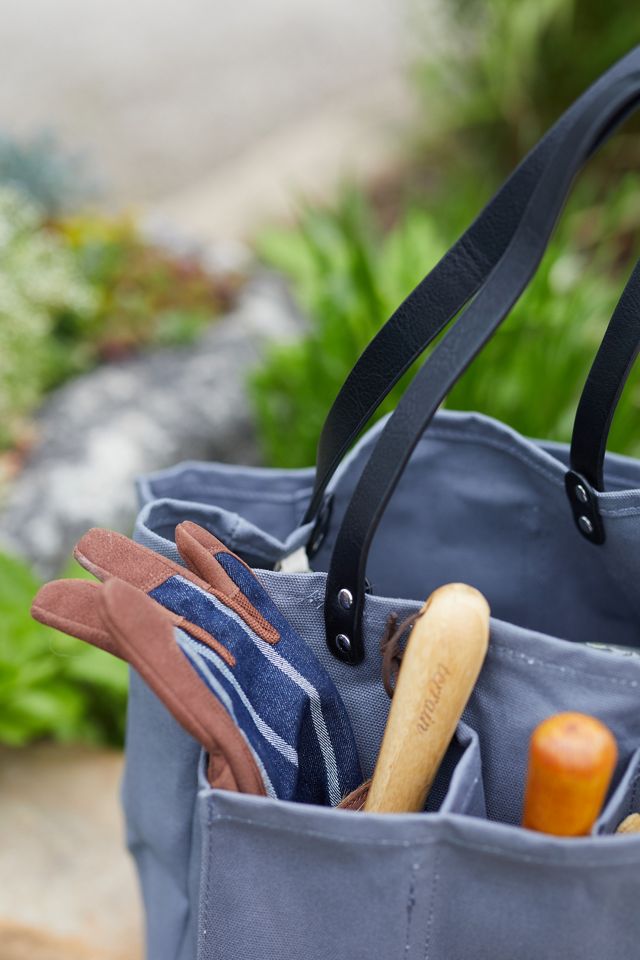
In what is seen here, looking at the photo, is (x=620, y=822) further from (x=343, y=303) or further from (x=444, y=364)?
(x=343, y=303)

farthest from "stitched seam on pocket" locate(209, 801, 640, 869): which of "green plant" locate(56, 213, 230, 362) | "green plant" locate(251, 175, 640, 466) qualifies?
"green plant" locate(56, 213, 230, 362)

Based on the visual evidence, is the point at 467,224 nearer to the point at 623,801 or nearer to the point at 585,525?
the point at 585,525

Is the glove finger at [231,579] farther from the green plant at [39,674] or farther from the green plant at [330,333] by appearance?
the green plant at [330,333]

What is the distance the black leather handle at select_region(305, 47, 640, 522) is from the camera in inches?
27.8

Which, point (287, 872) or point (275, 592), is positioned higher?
point (275, 592)

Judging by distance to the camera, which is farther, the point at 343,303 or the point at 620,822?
the point at 343,303

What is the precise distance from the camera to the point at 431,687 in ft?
2.38

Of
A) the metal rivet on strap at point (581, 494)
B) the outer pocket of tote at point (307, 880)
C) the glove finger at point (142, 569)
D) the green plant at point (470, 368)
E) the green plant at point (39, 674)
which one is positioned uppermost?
the glove finger at point (142, 569)

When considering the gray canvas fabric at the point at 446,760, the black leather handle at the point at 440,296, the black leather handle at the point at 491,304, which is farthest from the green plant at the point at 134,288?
the black leather handle at the point at 491,304

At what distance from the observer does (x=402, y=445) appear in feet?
2.32

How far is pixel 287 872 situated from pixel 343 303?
5.12ft

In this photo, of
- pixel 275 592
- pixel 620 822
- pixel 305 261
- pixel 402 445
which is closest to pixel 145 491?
pixel 275 592

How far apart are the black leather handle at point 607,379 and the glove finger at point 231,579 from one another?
0.32m

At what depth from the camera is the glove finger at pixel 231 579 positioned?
0.79m
